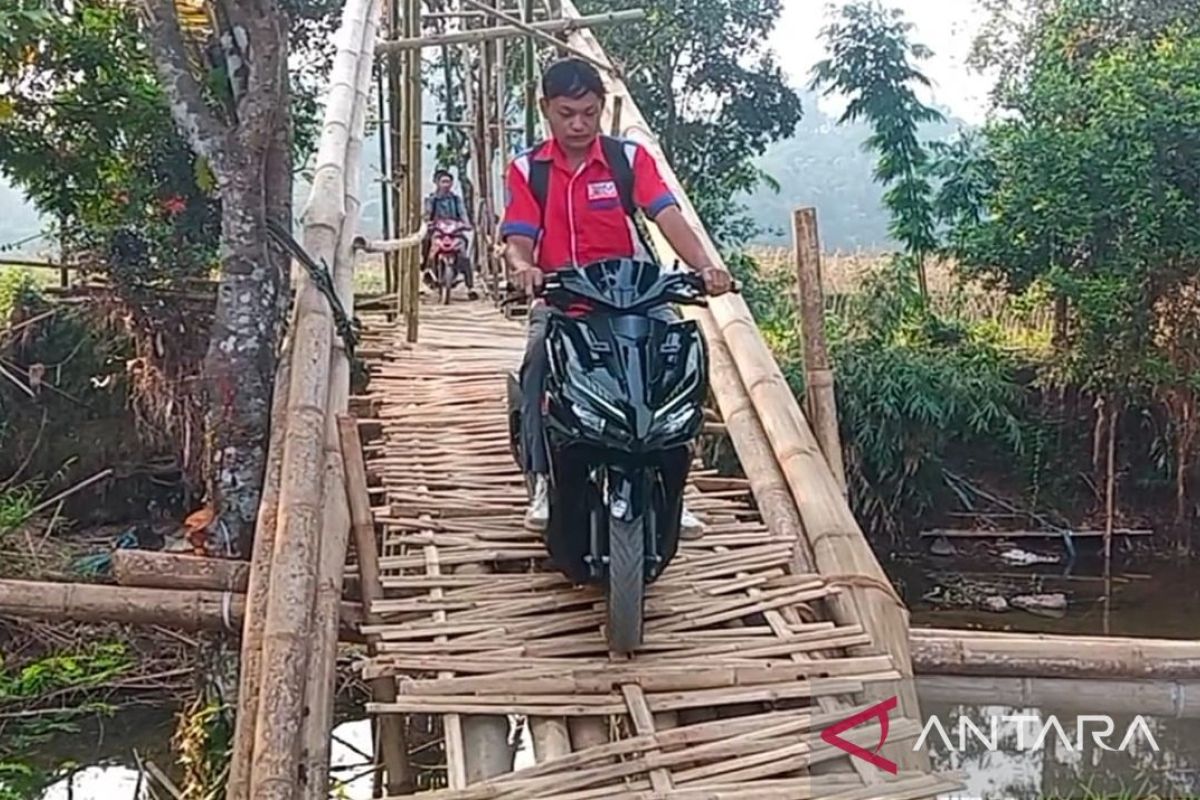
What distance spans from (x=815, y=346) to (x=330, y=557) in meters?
1.28

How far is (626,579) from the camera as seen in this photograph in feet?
7.19

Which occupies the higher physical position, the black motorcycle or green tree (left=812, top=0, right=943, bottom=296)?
green tree (left=812, top=0, right=943, bottom=296)

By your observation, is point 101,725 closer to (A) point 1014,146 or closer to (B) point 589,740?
(B) point 589,740

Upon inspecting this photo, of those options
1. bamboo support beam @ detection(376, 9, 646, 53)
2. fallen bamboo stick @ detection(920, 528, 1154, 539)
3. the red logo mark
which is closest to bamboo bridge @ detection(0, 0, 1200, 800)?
the red logo mark

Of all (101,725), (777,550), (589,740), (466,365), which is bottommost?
(101,725)

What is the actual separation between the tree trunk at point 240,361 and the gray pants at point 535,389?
1.29m

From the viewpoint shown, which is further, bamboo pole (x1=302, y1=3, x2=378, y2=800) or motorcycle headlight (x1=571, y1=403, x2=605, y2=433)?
motorcycle headlight (x1=571, y1=403, x2=605, y2=433)

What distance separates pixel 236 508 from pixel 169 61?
1285 mm

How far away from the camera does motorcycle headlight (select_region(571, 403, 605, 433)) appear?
217cm

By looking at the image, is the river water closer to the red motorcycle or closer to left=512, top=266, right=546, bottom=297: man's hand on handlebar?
left=512, top=266, right=546, bottom=297: man's hand on handlebar

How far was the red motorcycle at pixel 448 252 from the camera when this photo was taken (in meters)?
6.77

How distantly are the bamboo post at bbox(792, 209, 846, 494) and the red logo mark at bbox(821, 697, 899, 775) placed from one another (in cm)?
84

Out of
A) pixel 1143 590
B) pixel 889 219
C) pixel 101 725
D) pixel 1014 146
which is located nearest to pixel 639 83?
pixel 889 219

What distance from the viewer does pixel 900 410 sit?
7.91 meters
